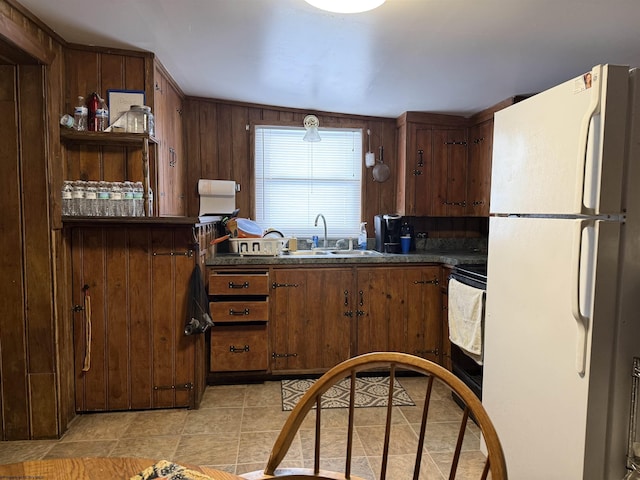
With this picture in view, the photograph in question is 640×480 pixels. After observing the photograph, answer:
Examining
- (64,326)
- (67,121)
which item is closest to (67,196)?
(67,121)

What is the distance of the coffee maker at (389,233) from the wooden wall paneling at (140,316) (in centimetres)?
186

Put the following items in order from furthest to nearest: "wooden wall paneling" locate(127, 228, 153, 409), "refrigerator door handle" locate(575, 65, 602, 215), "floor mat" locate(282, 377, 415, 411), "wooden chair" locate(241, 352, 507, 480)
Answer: "floor mat" locate(282, 377, 415, 411), "wooden wall paneling" locate(127, 228, 153, 409), "refrigerator door handle" locate(575, 65, 602, 215), "wooden chair" locate(241, 352, 507, 480)

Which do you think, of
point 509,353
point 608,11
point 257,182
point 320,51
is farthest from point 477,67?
point 257,182

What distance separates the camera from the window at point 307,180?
140 inches

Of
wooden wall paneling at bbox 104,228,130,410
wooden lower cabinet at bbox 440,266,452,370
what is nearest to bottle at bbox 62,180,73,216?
wooden wall paneling at bbox 104,228,130,410

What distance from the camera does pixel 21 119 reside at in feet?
6.81

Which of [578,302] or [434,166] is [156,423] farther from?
[434,166]

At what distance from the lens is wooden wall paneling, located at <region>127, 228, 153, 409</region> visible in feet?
7.96

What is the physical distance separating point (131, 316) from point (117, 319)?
82mm

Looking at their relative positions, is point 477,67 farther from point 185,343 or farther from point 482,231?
point 185,343

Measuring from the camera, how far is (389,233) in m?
3.41

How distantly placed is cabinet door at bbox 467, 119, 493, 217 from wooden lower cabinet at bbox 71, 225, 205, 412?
2332mm

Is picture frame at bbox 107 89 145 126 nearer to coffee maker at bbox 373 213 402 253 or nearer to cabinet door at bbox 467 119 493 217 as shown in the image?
coffee maker at bbox 373 213 402 253

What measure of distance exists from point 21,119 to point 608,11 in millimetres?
2836
